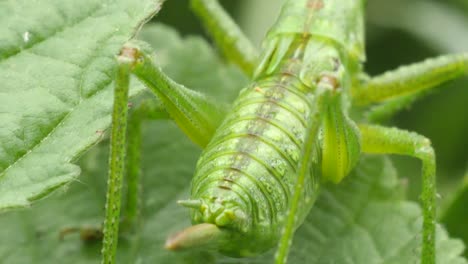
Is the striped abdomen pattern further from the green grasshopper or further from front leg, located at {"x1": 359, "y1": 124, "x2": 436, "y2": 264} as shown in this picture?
front leg, located at {"x1": 359, "y1": 124, "x2": 436, "y2": 264}

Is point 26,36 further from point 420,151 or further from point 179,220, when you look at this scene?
point 420,151

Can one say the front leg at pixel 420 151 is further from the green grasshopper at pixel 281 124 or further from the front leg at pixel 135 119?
the front leg at pixel 135 119

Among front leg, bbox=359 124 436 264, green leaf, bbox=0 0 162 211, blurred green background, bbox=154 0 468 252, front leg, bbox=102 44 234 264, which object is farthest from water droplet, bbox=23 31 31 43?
blurred green background, bbox=154 0 468 252

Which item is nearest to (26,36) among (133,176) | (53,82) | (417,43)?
(53,82)

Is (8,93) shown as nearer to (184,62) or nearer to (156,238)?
(156,238)

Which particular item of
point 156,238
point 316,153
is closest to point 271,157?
point 316,153

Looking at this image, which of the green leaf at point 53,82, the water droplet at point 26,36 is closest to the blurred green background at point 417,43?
the green leaf at point 53,82
